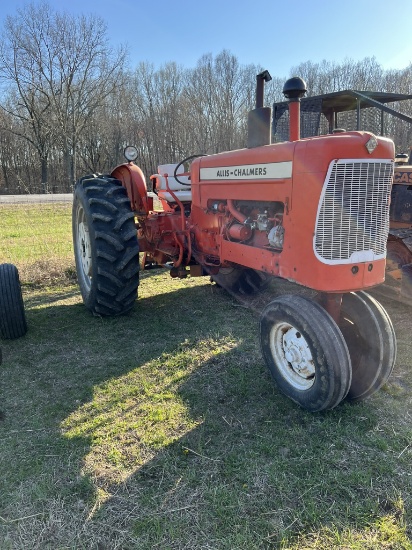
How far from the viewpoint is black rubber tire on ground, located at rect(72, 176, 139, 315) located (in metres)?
4.02

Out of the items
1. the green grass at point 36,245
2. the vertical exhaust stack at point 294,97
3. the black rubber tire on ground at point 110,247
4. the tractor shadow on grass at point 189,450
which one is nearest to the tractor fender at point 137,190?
the black rubber tire on ground at point 110,247

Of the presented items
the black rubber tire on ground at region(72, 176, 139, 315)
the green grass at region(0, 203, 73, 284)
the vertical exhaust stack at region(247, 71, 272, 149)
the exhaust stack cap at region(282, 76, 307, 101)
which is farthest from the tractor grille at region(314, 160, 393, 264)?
the green grass at region(0, 203, 73, 284)

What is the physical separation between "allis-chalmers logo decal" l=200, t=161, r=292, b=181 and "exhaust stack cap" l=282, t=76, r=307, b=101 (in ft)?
1.47

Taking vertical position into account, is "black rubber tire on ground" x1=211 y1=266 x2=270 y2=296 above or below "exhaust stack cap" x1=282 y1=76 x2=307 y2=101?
below

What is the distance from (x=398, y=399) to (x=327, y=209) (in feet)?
4.62

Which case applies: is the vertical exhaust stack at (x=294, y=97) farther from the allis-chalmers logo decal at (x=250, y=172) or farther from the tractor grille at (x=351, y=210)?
the tractor grille at (x=351, y=210)

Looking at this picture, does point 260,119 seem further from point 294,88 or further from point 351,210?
point 351,210

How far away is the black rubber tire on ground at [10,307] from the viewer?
3869 millimetres

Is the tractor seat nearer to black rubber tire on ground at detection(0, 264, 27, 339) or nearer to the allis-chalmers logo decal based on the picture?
the allis-chalmers logo decal

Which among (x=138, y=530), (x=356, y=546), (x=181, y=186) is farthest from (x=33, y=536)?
(x=181, y=186)

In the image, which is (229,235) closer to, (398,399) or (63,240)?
(398,399)

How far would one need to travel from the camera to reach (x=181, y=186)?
4.79 m

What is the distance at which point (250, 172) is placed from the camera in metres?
3.06

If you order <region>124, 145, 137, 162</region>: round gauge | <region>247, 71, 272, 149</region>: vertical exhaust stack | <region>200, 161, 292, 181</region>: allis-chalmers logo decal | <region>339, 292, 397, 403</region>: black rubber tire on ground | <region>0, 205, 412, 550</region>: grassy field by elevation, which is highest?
<region>247, 71, 272, 149</region>: vertical exhaust stack
